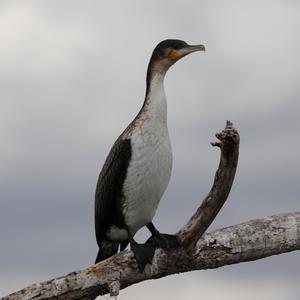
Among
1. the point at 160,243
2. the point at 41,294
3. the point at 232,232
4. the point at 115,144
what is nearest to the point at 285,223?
the point at 232,232

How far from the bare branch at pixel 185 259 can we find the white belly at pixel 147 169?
50cm

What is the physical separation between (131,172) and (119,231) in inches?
28.5

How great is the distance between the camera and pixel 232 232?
344 inches

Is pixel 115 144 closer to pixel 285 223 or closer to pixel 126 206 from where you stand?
pixel 126 206

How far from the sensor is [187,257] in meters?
8.63

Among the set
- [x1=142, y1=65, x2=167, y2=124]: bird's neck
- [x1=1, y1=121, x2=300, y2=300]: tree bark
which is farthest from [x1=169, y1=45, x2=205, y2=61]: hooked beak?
[x1=1, y1=121, x2=300, y2=300]: tree bark

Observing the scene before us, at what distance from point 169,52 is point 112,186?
1.47 metres

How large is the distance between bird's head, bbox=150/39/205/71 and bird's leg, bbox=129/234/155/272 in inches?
70.6

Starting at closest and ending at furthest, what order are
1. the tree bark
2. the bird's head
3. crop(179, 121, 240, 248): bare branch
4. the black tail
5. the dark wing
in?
crop(179, 121, 240, 248): bare branch
the tree bark
the dark wing
the bird's head
the black tail

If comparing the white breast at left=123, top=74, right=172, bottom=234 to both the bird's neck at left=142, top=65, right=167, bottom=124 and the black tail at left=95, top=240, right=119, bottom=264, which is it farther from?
the black tail at left=95, top=240, right=119, bottom=264

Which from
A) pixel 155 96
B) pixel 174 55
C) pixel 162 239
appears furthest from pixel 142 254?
pixel 174 55

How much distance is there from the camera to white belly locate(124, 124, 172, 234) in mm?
8805

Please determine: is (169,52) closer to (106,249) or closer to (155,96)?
(155,96)

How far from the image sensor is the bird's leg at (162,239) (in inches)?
337
